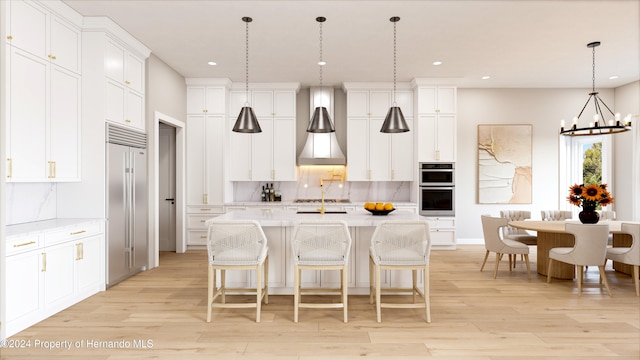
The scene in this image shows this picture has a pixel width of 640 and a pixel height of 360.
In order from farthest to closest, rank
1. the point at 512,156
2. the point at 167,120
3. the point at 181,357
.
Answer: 1. the point at 512,156
2. the point at 167,120
3. the point at 181,357

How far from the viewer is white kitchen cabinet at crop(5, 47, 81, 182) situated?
10.0ft

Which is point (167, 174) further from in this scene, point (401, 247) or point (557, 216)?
point (557, 216)

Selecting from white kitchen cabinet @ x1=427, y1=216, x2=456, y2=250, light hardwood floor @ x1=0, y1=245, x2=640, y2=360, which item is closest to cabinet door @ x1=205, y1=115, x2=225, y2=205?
light hardwood floor @ x1=0, y1=245, x2=640, y2=360

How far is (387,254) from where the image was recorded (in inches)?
123

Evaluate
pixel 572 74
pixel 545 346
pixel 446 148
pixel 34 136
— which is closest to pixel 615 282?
pixel 545 346

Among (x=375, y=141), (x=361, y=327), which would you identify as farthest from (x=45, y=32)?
(x=375, y=141)

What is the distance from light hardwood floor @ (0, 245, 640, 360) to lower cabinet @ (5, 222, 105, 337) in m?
0.12

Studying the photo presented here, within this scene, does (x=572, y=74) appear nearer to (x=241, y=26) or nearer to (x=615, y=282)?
(x=615, y=282)

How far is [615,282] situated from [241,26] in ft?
18.3

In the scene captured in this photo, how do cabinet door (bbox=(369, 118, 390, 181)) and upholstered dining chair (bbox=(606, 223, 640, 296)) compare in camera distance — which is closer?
upholstered dining chair (bbox=(606, 223, 640, 296))

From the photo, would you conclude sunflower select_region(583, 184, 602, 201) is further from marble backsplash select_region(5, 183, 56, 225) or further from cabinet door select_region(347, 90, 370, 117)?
marble backsplash select_region(5, 183, 56, 225)

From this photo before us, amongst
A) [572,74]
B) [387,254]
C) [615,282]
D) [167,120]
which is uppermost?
[572,74]

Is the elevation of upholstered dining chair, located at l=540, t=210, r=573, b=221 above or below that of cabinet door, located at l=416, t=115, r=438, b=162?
below

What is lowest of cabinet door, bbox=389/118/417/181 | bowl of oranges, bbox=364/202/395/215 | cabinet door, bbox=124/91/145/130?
bowl of oranges, bbox=364/202/395/215
